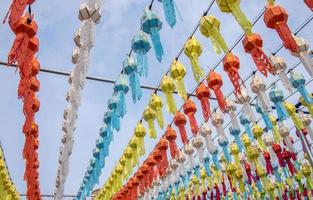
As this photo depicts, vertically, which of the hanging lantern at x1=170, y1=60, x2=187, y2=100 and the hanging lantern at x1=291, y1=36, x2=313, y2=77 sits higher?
the hanging lantern at x1=170, y1=60, x2=187, y2=100

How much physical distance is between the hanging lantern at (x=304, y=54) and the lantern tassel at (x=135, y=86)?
1.88 metres

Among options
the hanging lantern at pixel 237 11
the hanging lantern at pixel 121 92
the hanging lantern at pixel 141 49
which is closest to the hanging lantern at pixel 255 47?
the hanging lantern at pixel 237 11

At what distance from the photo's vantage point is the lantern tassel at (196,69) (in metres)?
4.32

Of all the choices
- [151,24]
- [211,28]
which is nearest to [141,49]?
[151,24]

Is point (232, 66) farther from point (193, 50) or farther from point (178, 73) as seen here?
point (178, 73)

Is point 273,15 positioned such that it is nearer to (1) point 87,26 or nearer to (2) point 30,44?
(1) point 87,26

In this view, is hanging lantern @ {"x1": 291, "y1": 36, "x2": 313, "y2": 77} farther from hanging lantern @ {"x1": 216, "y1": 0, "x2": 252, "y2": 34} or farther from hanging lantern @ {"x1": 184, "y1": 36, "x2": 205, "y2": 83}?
hanging lantern @ {"x1": 184, "y1": 36, "x2": 205, "y2": 83}

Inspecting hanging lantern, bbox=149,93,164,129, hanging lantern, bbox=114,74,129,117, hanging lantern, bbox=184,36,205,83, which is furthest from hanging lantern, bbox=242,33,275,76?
hanging lantern, bbox=149,93,164,129

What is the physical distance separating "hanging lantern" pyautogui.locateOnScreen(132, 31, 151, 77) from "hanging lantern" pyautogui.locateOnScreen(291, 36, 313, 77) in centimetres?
169

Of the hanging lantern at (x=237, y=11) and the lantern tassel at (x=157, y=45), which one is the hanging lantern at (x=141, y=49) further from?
the hanging lantern at (x=237, y=11)

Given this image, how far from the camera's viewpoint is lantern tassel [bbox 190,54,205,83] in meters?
4.32

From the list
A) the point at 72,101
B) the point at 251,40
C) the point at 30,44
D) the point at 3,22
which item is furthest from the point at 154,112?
the point at 3,22

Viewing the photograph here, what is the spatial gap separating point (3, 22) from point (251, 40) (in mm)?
2684

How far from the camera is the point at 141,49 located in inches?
182
